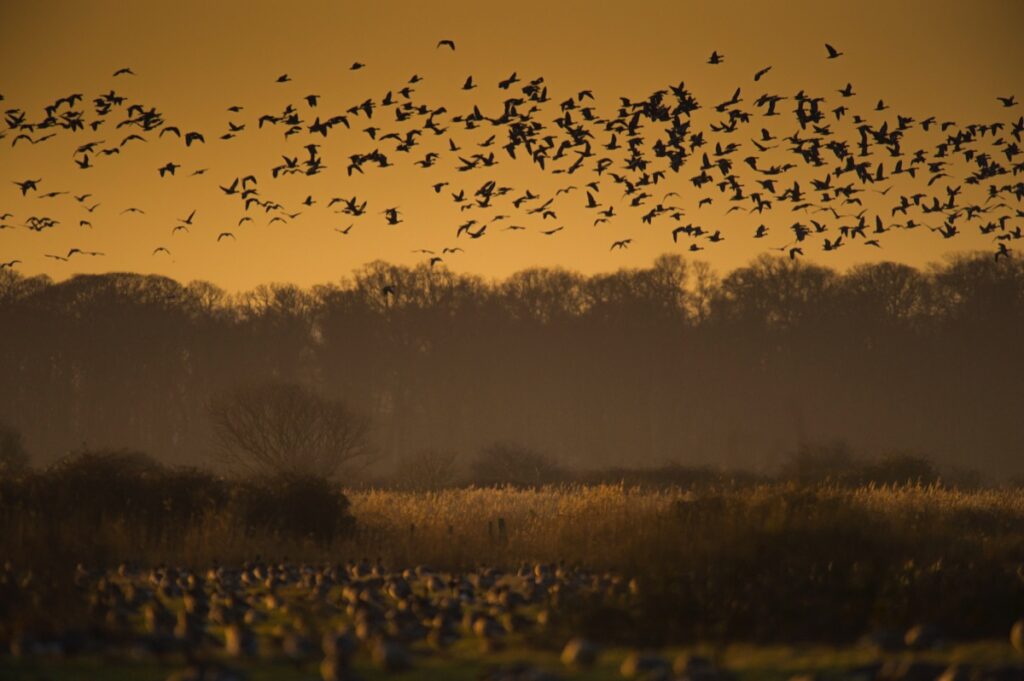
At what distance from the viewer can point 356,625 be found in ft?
50.0

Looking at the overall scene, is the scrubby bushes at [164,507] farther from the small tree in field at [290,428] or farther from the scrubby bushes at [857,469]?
the small tree in field at [290,428]

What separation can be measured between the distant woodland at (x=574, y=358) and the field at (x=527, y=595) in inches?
1710

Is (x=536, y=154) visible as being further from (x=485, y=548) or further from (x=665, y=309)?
(x=665, y=309)

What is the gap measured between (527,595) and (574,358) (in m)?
58.3

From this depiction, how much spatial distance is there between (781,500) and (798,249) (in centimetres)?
469

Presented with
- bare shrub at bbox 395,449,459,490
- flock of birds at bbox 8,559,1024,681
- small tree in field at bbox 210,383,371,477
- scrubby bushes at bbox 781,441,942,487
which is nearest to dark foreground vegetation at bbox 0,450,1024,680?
flock of birds at bbox 8,559,1024,681

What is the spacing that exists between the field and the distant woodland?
43439 millimetres

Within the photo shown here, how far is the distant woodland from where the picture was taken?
6806 cm

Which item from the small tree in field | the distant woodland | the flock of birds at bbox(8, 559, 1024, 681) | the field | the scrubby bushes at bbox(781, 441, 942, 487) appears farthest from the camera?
the distant woodland

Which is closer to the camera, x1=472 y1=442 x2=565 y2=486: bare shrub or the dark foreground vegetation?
the dark foreground vegetation

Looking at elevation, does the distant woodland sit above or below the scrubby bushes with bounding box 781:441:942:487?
above

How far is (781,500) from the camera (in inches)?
949

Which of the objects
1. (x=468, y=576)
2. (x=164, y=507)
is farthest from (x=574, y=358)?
(x=468, y=576)

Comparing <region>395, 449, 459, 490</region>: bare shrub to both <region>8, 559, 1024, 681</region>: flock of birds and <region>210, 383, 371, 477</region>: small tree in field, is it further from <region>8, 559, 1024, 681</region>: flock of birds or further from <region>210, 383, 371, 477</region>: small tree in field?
<region>8, 559, 1024, 681</region>: flock of birds
